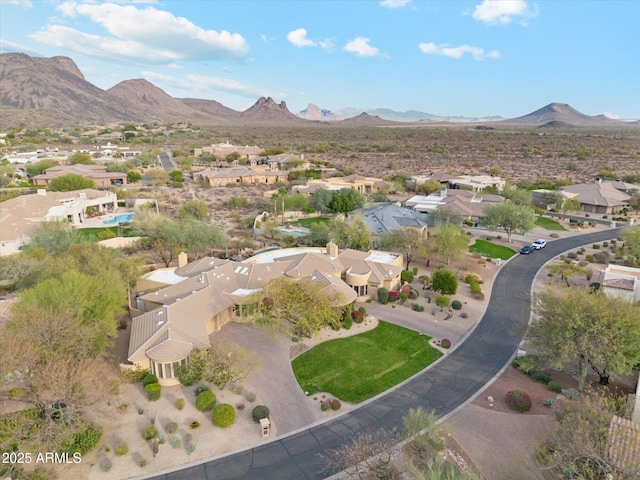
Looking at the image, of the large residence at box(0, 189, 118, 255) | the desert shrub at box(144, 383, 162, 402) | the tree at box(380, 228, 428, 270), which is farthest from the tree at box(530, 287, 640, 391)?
the large residence at box(0, 189, 118, 255)

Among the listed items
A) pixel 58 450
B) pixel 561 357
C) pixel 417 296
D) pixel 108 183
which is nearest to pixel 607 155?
pixel 417 296

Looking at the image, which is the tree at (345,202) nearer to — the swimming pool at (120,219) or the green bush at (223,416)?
the swimming pool at (120,219)

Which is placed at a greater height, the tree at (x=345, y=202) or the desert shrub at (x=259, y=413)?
the tree at (x=345, y=202)

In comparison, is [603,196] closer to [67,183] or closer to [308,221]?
[308,221]

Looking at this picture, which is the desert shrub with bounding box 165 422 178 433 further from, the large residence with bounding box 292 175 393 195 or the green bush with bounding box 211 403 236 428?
the large residence with bounding box 292 175 393 195

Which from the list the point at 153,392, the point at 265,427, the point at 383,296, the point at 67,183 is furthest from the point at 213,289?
the point at 67,183

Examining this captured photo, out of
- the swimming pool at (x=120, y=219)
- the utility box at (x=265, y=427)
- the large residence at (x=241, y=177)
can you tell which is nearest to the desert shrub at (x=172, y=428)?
the utility box at (x=265, y=427)

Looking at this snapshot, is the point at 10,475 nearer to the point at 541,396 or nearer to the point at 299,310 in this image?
the point at 299,310
